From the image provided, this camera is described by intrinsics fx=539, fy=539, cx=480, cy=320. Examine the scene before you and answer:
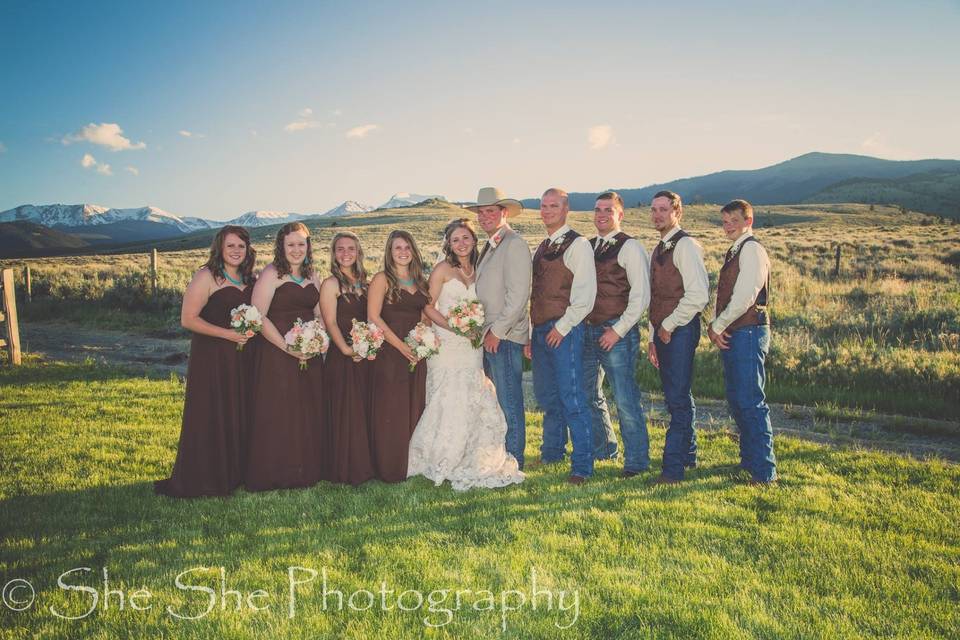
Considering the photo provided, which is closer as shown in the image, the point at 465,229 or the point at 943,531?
the point at 943,531

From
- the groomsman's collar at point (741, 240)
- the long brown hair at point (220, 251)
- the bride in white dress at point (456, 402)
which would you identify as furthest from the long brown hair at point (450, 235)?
the groomsman's collar at point (741, 240)

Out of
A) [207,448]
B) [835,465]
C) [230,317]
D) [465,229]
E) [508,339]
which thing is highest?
[465,229]

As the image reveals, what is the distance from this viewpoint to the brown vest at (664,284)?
234 inches

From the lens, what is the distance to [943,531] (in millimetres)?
4652

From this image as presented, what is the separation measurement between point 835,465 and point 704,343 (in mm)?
7227

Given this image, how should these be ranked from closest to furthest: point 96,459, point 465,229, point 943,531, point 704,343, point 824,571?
point 824,571
point 943,531
point 465,229
point 96,459
point 704,343

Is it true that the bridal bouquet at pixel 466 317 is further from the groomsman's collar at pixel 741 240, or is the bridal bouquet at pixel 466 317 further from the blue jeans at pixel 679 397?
the groomsman's collar at pixel 741 240

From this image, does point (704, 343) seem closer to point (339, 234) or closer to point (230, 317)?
point (339, 234)

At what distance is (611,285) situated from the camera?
6113 mm

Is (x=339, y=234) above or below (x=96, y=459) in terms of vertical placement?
Answer: above

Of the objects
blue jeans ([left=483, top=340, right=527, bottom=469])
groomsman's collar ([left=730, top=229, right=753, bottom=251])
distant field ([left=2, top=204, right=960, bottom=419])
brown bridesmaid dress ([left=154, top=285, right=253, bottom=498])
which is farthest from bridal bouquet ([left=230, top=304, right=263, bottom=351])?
distant field ([left=2, top=204, right=960, bottom=419])

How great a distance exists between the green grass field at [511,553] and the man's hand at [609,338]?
1493 millimetres

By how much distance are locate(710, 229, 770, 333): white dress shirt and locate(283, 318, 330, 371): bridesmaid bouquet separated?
14.0 feet

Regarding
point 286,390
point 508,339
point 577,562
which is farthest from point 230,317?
point 577,562
